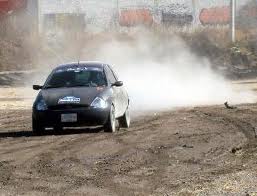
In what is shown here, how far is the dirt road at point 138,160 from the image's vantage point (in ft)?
32.6

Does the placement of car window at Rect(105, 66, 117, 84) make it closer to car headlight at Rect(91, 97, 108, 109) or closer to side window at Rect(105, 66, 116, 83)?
side window at Rect(105, 66, 116, 83)

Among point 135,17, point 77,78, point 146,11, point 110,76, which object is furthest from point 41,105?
point 146,11

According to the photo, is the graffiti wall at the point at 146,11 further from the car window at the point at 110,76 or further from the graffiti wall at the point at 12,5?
the car window at the point at 110,76

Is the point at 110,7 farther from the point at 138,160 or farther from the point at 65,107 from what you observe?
the point at 138,160

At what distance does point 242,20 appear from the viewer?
6544 centimetres

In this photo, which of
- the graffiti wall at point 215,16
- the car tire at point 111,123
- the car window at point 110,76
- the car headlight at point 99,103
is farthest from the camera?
the graffiti wall at point 215,16

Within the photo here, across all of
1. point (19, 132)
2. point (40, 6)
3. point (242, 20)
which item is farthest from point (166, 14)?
point (19, 132)

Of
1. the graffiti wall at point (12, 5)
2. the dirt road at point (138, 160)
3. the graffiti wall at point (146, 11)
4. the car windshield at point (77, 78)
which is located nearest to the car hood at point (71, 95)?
the car windshield at point (77, 78)

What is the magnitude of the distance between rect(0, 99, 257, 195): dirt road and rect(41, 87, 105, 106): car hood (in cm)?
72

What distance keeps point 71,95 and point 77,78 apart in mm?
1206

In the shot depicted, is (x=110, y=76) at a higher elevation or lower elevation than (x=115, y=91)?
higher

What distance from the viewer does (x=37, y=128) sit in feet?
55.9

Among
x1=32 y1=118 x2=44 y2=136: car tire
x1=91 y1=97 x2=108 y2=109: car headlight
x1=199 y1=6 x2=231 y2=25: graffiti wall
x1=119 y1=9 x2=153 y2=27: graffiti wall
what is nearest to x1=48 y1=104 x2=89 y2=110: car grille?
x1=91 y1=97 x2=108 y2=109: car headlight

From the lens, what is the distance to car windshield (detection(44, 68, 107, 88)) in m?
17.9
